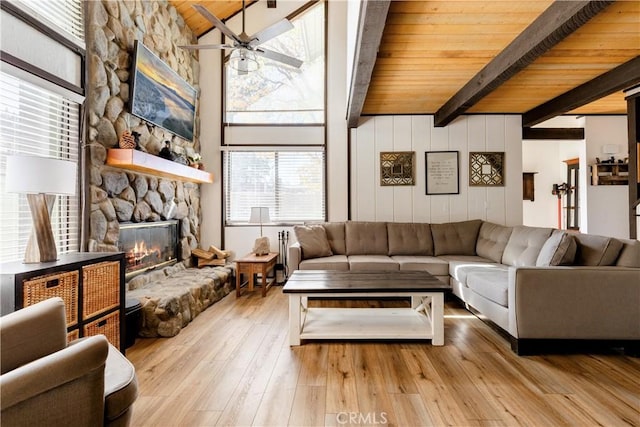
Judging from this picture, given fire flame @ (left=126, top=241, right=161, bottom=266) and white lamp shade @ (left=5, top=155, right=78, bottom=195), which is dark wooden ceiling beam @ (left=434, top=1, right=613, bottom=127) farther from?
fire flame @ (left=126, top=241, right=161, bottom=266)

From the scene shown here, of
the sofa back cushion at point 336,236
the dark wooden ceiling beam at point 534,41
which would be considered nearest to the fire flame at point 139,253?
the sofa back cushion at point 336,236

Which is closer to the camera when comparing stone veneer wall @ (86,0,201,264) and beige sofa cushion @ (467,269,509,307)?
beige sofa cushion @ (467,269,509,307)

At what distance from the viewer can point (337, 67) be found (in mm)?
5102

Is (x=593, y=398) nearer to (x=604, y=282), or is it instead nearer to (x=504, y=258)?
(x=604, y=282)

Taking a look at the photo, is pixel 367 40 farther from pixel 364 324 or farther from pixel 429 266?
pixel 429 266

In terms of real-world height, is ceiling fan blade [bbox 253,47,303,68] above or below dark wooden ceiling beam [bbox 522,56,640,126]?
above

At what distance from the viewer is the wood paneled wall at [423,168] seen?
501 cm

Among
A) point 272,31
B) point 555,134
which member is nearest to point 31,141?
point 272,31

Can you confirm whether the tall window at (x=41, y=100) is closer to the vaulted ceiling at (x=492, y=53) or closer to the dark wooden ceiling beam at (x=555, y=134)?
the vaulted ceiling at (x=492, y=53)

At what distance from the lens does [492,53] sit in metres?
3.04

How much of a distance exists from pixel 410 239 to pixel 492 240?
1.03 meters

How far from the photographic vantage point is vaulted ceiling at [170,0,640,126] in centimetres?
235

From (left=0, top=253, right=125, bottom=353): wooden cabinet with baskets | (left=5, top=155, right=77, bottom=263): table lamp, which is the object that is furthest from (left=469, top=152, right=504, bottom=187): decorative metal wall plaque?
(left=5, top=155, right=77, bottom=263): table lamp
